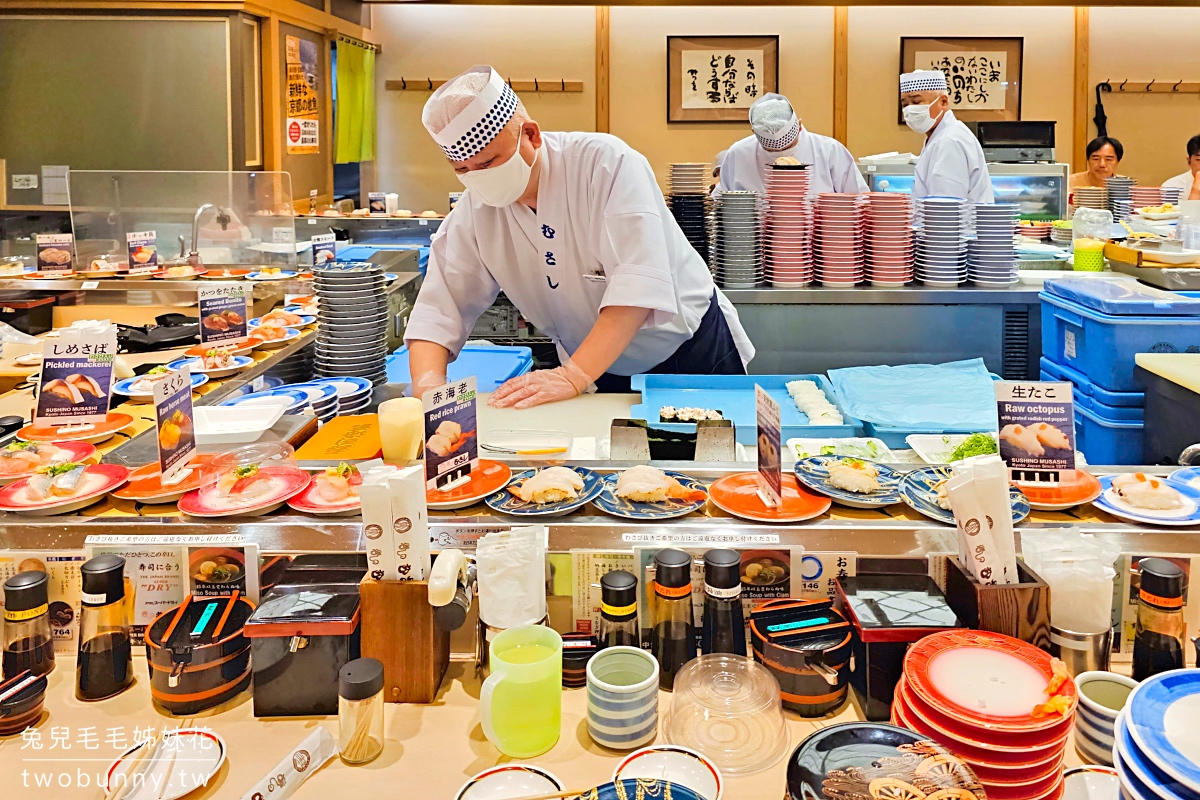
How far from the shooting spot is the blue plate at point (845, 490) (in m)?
1.42

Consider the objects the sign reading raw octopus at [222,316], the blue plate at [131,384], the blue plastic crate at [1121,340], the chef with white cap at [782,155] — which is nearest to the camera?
the blue plate at [131,384]

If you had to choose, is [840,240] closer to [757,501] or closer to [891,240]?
[891,240]

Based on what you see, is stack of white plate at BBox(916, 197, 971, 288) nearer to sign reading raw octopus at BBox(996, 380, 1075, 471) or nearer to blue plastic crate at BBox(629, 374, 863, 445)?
blue plastic crate at BBox(629, 374, 863, 445)

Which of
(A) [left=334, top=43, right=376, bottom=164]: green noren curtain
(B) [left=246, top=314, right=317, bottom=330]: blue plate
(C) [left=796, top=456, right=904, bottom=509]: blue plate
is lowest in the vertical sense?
(C) [left=796, top=456, right=904, bottom=509]: blue plate

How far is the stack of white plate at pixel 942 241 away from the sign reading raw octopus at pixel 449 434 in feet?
8.82

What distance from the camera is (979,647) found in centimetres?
109

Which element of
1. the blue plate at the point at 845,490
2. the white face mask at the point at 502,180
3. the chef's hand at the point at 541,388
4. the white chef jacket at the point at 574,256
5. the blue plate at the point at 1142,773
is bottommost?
the blue plate at the point at 1142,773

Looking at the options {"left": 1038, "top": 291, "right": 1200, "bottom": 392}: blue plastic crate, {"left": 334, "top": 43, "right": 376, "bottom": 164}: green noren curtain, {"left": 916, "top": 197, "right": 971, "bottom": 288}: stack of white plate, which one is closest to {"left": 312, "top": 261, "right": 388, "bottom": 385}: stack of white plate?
{"left": 916, "top": 197, "right": 971, "bottom": 288}: stack of white plate

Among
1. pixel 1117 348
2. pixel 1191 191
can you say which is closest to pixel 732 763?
pixel 1117 348

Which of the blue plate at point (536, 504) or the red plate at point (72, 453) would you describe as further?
the red plate at point (72, 453)

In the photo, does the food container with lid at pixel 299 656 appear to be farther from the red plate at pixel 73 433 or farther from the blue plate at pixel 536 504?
the red plate at pixel 73 433

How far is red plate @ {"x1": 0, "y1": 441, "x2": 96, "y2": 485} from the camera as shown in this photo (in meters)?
1.57

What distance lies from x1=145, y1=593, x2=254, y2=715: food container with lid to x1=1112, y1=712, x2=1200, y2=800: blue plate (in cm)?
100

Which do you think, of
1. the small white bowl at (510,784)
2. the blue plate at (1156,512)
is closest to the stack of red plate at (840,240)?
the blue plate at (1156,512)
